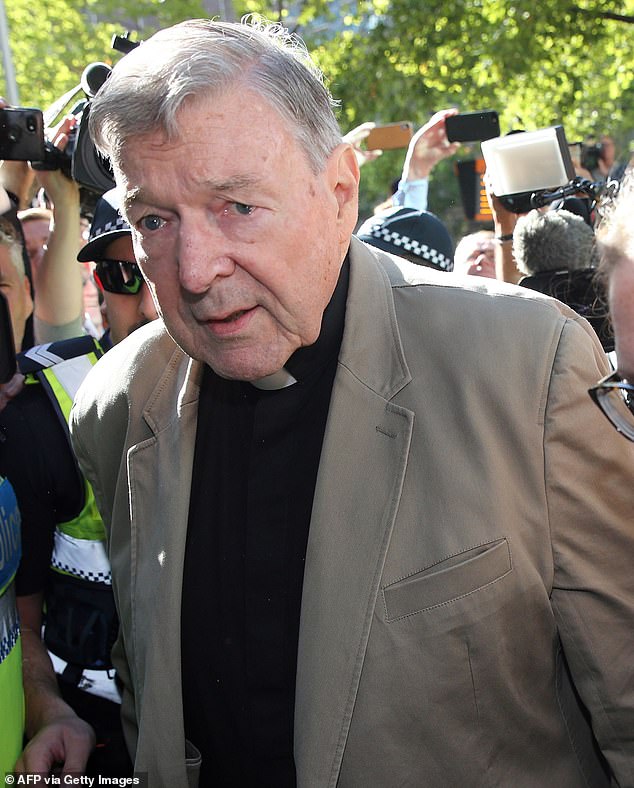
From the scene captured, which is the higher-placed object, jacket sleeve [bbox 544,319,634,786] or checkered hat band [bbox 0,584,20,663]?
jacket sleeve [bbox 544,319,634,786]

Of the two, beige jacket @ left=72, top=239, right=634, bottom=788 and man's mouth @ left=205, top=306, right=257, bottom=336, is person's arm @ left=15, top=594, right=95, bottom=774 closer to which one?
beige jacket @ left=72, top=239, right=634, bottom=788

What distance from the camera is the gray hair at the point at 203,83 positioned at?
159 centimetres

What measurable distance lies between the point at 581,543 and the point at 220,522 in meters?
0.73

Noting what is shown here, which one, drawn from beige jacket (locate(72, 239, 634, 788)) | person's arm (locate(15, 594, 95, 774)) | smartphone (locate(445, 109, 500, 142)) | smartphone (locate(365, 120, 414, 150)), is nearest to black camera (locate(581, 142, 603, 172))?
smartphone (locate(365, 120, 414, 150))

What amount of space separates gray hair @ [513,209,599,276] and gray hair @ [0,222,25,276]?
197 cm

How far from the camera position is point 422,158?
480 cm

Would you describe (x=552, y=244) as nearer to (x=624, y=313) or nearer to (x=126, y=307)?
(x=126, y=307)

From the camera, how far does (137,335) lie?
2.29 meters

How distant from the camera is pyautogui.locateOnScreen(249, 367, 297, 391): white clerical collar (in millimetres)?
1898

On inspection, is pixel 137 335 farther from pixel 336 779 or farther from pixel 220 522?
pixel 336 779

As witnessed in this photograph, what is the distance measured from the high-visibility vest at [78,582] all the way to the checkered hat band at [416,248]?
161cm

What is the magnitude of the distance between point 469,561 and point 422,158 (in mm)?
3507

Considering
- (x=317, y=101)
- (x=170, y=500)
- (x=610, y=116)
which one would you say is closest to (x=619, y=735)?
(x=170, y=500)

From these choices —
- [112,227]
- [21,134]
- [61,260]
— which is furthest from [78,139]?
[61,260]
